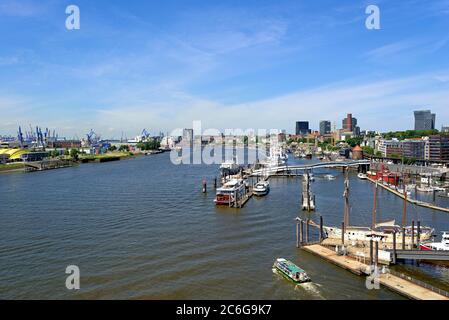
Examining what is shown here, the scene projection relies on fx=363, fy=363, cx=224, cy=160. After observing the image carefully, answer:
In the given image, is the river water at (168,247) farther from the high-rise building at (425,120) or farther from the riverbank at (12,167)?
the high-rise building at (425,120)

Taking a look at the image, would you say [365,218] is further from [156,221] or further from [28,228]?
[28,228]

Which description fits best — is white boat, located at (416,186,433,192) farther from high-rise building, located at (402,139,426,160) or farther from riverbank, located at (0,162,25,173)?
riverbank, located at (0,162,25,173)

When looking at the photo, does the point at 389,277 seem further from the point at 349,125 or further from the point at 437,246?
the point at 349,125

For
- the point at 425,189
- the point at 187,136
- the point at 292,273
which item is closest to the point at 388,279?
the point at 292,273
